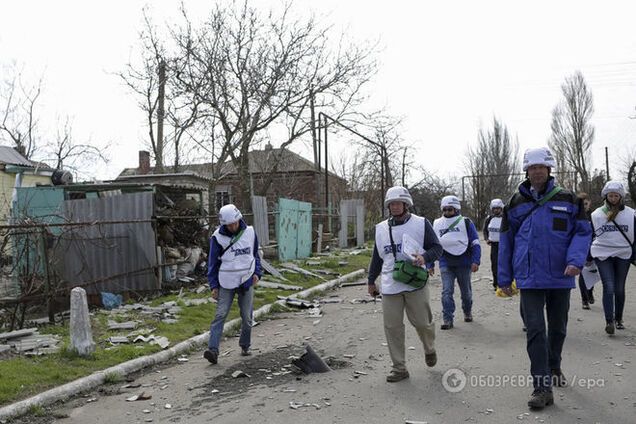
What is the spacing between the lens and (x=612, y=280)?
778cm

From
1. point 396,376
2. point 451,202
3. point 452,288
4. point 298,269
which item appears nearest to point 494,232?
point 451,202

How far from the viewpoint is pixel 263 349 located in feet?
26.9

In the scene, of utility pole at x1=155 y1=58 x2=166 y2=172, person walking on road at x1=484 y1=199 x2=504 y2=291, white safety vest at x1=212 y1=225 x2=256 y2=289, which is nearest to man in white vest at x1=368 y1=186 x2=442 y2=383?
white safety vest at x1=212 y1=225 x2=256 y2=289

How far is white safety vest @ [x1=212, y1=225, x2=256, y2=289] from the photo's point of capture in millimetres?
7613

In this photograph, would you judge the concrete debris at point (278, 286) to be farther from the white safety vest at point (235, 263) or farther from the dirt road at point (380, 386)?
the white safety vest at point (235, 263)

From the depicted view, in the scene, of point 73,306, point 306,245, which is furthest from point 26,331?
point 306,245

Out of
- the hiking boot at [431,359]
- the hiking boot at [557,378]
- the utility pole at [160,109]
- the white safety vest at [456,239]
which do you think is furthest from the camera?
the utility pole at [160,109]

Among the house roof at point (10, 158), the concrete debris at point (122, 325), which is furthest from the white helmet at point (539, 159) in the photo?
the house roof at point (10, 158)

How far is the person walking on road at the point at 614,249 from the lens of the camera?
7758 mm

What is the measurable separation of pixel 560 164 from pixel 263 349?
164ft

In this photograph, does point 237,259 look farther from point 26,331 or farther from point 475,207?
point 475,207

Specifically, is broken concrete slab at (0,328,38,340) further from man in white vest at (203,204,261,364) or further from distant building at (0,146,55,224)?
distant building at (0,146,55,224)

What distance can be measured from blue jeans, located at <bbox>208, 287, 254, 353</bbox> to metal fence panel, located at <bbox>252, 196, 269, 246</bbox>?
412 inches

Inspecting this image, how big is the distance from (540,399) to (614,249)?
3613 mm
